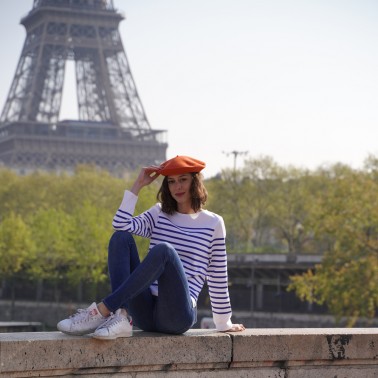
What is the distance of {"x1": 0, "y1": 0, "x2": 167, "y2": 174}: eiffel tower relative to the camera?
12544 centimetres

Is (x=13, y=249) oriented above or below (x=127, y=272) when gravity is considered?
above

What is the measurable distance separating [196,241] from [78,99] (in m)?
122

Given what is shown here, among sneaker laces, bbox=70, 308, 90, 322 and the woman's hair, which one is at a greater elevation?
the woman's hair

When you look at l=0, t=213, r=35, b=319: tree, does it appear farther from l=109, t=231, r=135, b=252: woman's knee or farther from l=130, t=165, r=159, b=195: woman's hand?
l=109, t=231, r=135, b=252: woman's knee

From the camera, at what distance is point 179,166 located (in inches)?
354

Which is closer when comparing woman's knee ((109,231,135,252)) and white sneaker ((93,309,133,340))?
white sneaker ((93,309,133,340))

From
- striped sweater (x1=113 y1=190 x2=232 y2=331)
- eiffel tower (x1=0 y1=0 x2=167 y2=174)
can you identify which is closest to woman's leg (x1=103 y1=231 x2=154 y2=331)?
striped sweater (x1=113 y1=190 x2=232 y2=331)

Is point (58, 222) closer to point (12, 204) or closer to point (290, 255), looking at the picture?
point (290, 255)

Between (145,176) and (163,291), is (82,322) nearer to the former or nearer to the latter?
(163,291)

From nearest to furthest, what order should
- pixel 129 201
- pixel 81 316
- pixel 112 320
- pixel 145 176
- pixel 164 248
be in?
pixel 112 320 → pixel 81 316 → pixel 164 248 → pixel 129 201 → pixel 145 176

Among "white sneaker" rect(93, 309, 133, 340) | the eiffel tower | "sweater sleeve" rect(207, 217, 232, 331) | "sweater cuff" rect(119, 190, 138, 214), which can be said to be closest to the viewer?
"white sneaker" rect(93, 309, 133, 340)

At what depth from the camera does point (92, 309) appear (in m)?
8.35

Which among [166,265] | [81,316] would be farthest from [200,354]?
[81,316]

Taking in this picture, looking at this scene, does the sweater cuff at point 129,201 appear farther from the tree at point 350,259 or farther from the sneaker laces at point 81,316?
the tree at point 350,259
